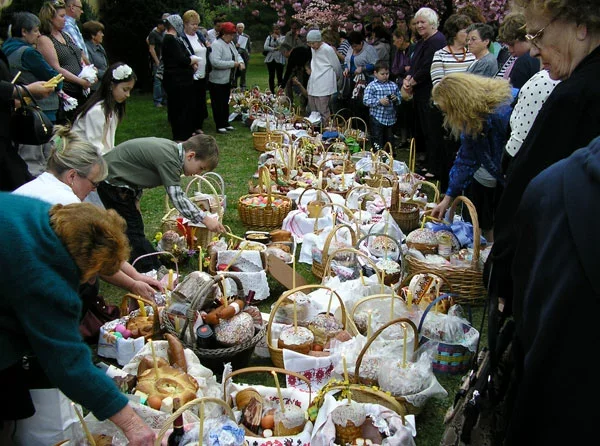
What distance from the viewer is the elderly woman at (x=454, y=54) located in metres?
6.48

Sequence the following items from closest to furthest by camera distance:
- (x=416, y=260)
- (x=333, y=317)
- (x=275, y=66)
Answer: (x=333, y=317) < (x=416, y=260) < (x=275, y=66)

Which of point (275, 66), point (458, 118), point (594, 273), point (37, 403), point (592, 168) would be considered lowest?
point (275, 66)

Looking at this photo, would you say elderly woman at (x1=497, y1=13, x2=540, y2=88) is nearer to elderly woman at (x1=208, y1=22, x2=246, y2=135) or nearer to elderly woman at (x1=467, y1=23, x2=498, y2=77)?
elderly woman at (x1=467, y1=23, x2=498, y2=77)

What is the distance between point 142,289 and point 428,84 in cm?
531

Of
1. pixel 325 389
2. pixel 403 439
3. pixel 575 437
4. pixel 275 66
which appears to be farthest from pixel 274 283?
pixel 275 66

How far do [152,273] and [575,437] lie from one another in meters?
3.41

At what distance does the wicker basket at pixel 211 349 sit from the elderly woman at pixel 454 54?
446cm

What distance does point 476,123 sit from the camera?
14.1 feet

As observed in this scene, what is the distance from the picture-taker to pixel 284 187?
6.30m

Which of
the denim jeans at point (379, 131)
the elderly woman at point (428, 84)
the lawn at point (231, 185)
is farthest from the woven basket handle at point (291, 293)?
the denim jeans at point (379, 131)

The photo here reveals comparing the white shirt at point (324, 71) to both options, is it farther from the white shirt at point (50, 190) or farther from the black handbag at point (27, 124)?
the white shirt at point (50, 190)

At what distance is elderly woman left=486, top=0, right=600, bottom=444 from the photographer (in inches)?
50.1

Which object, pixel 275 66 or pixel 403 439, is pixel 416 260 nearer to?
pixel 403 439

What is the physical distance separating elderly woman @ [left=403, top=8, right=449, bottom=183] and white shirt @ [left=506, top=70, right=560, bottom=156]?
3.65 metres
